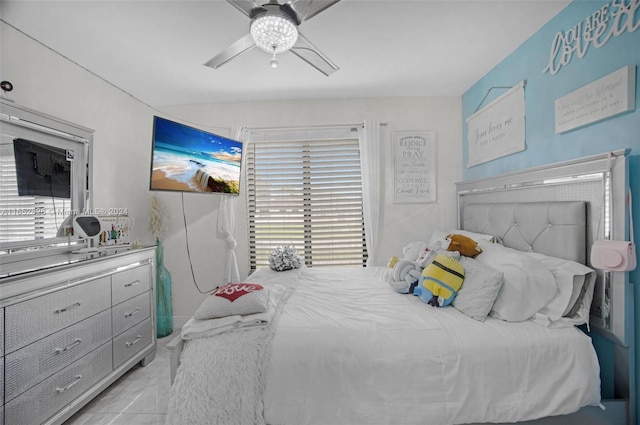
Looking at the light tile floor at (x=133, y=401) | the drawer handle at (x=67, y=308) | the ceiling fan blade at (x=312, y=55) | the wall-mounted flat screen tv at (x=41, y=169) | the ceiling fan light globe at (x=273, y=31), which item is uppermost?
the ceiling fan blade at (x=312, y=55)

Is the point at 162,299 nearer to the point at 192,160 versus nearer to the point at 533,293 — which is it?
the point at 192,160

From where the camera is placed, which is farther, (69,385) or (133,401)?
(133,401)

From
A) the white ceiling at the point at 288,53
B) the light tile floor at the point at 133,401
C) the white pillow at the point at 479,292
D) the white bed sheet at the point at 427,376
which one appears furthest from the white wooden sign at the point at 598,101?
the light tile floor at the point at 133,401

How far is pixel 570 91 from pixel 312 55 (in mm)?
1690

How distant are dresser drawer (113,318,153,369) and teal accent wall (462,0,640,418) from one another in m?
3.15

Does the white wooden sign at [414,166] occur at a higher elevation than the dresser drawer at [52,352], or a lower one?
higher

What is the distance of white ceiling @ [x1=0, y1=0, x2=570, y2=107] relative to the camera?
5.76 feet

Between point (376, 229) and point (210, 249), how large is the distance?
1990 millimetres

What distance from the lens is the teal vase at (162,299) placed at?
3.04 m

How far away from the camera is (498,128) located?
2463 mm

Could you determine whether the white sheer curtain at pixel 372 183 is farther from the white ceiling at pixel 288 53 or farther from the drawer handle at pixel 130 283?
the drawer handle at pixel 130 283

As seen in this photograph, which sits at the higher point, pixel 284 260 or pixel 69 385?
pixel 284 260

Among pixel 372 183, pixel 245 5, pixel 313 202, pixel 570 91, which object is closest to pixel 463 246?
pixel 570 91

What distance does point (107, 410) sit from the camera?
1.88 metres
